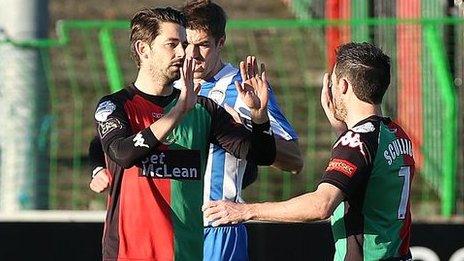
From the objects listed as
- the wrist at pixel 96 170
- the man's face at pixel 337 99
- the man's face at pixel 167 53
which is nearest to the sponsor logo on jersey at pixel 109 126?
the man's face at pixel 167 53

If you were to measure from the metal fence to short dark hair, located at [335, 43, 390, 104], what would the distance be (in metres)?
4.59

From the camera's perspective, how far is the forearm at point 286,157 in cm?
616

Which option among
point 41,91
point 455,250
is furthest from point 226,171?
point 41,91

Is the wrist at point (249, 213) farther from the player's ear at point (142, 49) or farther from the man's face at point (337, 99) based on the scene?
the player's ear at point (142, 49)

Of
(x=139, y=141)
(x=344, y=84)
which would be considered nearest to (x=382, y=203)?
(x=344, y=84)

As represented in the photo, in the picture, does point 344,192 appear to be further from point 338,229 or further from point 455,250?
point 455,250

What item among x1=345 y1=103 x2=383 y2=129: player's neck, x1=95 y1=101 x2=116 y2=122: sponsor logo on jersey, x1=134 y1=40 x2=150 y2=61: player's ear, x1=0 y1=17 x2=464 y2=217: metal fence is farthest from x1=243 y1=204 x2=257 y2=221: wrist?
x1=0 y1=17 x2=464 y2=217: metal fence

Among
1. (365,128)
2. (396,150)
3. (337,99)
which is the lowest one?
(396,150)

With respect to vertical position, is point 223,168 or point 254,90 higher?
point 254,90

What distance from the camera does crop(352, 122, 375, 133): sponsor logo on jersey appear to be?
5.51 metres

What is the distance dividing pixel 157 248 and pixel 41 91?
461cm

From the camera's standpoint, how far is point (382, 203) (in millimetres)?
5551

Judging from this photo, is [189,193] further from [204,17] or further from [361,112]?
[204,17]

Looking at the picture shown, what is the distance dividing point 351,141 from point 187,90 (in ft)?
2.24
